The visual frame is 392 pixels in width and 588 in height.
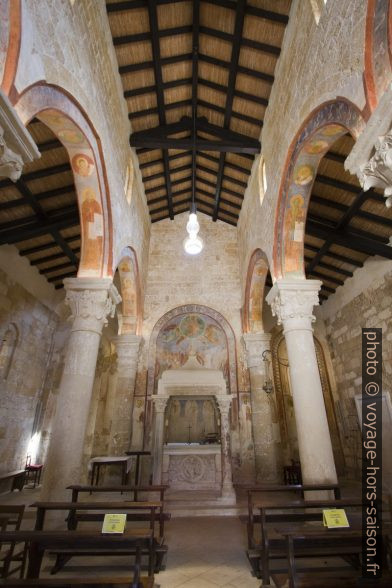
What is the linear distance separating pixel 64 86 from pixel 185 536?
22.8 feet

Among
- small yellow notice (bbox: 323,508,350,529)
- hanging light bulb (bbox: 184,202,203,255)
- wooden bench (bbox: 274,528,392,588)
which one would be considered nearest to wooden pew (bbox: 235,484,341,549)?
wooden bench (bbox: 274,528,392,588)

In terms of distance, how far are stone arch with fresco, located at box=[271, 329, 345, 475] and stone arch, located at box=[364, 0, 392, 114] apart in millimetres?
8736

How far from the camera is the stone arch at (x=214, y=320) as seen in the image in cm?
984

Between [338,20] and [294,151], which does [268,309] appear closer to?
[294,151]

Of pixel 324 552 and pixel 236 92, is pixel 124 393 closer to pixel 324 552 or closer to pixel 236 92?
pixel 324 552

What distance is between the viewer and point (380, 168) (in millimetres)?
2957

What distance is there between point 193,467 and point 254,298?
519 cm

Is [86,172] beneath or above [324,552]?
above

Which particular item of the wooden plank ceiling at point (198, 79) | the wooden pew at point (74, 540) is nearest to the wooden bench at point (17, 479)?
the wooden pew at point (74, 540)

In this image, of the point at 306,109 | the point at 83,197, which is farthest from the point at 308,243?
the point at 83,197

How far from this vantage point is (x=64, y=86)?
14.6 feet

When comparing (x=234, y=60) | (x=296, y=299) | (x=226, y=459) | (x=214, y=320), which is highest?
(x=234, y=60)

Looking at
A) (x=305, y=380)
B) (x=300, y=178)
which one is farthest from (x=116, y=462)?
(x=300, y=178)

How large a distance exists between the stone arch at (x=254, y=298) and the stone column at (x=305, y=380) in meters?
2.93
